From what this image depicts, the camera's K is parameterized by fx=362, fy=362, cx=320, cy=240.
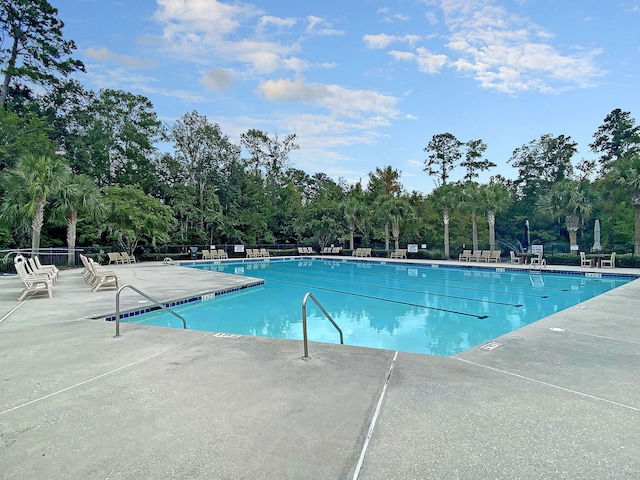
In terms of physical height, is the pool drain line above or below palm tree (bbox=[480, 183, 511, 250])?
below

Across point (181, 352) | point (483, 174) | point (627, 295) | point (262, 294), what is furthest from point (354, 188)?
point (181, 352)

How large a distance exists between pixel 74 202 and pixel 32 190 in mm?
2013

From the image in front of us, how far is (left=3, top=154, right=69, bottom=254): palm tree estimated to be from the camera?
43.6 ft

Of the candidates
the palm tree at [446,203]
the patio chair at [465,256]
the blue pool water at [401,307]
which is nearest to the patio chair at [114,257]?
the blue pool water at [401,307]

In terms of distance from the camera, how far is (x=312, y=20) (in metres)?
14.3

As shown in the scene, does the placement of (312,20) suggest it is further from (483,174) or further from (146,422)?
(483,174)

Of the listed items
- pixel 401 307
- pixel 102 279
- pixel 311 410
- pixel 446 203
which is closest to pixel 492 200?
pixel 446 203

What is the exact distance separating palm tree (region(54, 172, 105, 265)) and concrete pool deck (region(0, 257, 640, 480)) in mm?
12760

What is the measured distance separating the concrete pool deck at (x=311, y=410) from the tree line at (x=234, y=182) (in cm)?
1478

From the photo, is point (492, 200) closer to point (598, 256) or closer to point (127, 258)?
point (598, 256)

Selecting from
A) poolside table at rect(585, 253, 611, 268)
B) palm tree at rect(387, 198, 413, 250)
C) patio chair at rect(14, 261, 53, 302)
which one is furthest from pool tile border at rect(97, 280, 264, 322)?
poolside table at rect(585, 253, 611, 268)

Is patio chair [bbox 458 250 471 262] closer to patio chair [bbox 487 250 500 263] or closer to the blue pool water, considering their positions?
patio chair [bbox 487 250 500 263]

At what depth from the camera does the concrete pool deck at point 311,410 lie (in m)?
1.88

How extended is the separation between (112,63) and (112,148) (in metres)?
7.62
